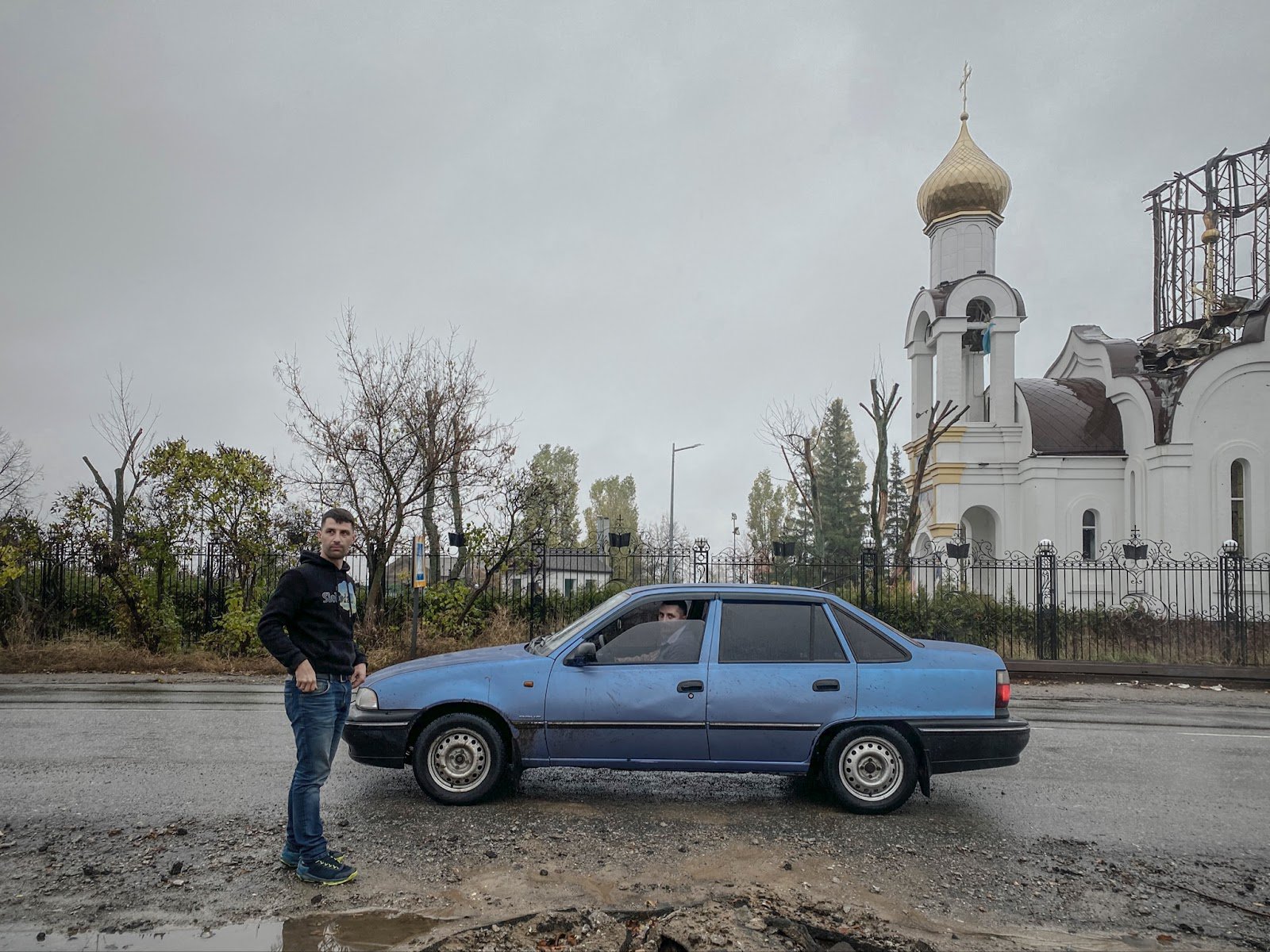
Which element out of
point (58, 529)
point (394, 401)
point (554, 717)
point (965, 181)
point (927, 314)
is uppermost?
point (965, 181)

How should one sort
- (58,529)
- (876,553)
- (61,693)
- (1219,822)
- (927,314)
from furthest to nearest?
(927,314)
(876,553)
(58,529)
(61,693)
(1219,822)

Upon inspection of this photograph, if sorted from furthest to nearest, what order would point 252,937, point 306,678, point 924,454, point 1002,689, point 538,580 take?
point 924,454 → point 538,580 → point 1002,689 → point 306,678 → point 252,937

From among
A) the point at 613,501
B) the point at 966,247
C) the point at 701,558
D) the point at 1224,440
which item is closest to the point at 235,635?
the point at 701,558

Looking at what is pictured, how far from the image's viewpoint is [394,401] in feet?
64.5

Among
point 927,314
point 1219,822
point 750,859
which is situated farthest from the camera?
point 927,314

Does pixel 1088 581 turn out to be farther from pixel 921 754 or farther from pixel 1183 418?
pixel 921 754

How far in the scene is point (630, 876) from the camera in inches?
198

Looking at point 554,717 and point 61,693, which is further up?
point 554,717

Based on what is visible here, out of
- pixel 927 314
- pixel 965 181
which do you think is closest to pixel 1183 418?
pixel 927 314

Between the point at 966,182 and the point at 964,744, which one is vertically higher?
the point at 966,182

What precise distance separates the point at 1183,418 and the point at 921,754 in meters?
26.6

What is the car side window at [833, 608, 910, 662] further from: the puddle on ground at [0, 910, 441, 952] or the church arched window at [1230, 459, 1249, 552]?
the church arched window at [1230, 459, 1249, 552]

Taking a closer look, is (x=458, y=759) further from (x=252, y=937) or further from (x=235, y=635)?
(x=235, y=635)

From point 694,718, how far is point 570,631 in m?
1.17
